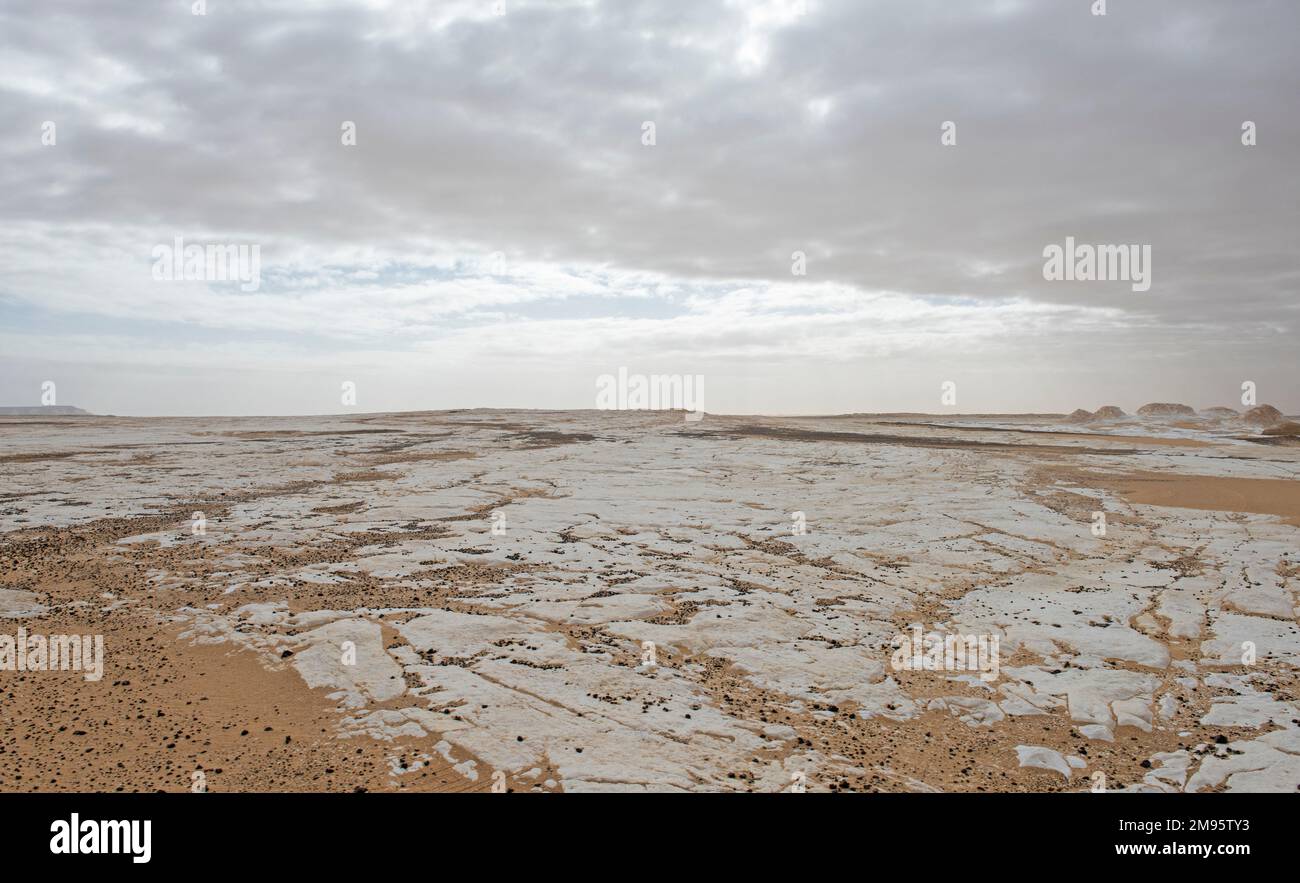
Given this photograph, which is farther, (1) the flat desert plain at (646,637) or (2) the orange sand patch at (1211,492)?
(2) the orange sand patch at (1211,492)

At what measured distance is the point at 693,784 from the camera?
4.61m

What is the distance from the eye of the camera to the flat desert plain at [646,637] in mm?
4945

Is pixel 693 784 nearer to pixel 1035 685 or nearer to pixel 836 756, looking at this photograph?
pixel 836 756

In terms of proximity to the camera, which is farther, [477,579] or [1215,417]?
[1215,417]

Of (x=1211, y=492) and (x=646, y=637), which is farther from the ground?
(x=1211, y=492)

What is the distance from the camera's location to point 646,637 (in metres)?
7.33

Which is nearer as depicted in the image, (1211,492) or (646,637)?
(646,637)

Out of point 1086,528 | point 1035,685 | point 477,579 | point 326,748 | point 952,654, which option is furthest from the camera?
point 1086,528

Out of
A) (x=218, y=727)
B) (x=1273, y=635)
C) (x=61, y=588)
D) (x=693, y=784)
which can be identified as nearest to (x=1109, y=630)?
(x=1273, y=635)

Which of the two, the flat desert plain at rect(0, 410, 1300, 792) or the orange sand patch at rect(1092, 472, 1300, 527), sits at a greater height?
the orange sand patch at rect(1092, 472, 1300, 527)

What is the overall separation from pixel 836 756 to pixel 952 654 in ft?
8.64

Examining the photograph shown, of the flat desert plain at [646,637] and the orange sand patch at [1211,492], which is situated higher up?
the orange sand patch at [1211,492]

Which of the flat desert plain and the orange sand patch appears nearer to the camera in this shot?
the flat desert plain

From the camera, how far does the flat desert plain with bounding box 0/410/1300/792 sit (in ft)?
16.2
